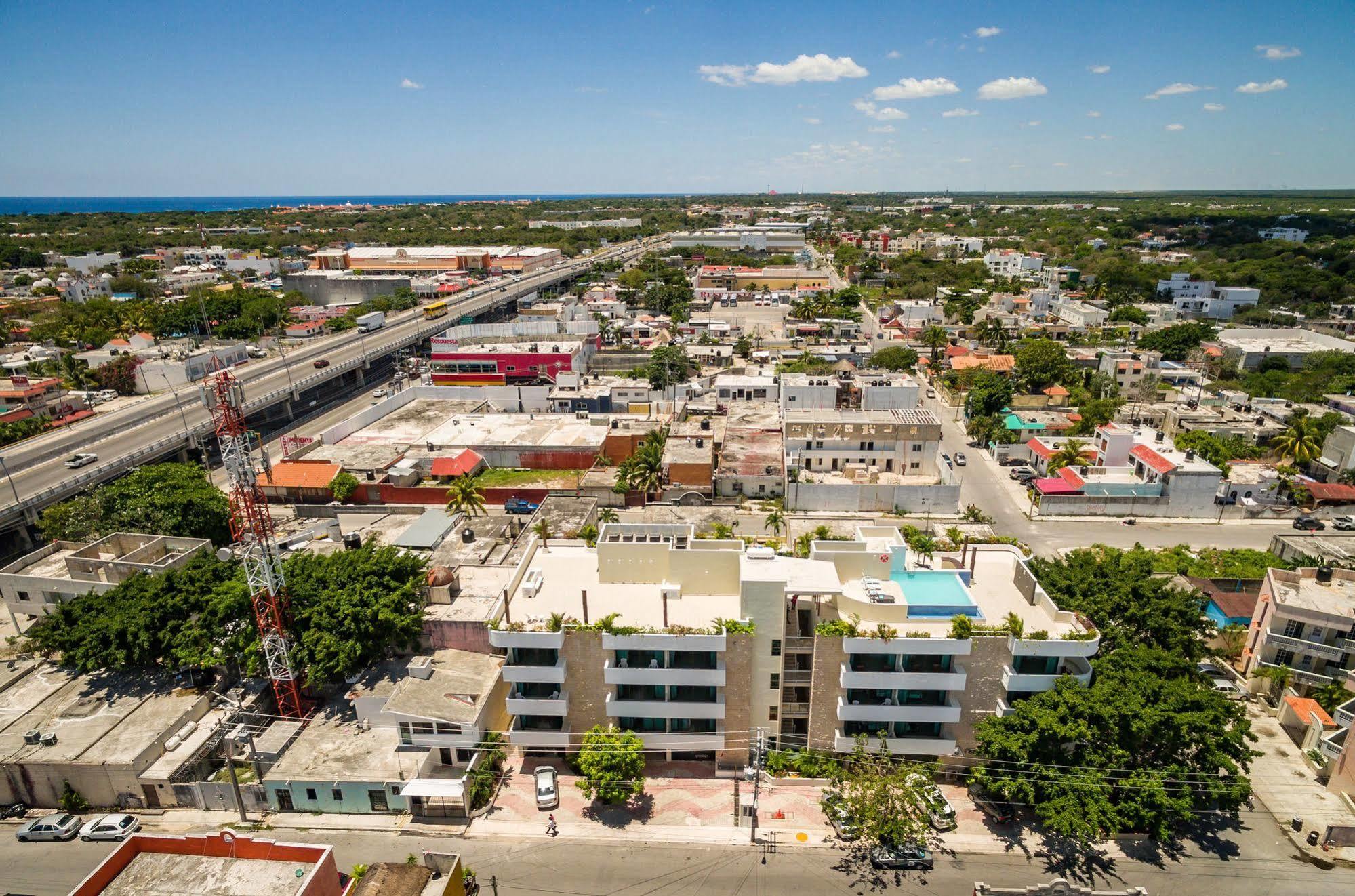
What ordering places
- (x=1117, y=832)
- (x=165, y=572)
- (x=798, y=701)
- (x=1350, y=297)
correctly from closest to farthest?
(x=1117, y=832)
(x=798, y=701)
(x=165, y=572)
(x=1350, y=297)

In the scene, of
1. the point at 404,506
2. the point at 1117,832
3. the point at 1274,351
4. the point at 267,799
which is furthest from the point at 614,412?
the point at 1274,351

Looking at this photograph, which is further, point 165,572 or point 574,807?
point 165,572

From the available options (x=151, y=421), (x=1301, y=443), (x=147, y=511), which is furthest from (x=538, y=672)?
(x=151, y=421)

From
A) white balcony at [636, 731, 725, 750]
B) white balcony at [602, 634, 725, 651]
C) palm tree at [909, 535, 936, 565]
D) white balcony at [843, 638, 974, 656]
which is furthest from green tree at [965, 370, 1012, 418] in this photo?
white balcony at [602, 634, 725, 651]

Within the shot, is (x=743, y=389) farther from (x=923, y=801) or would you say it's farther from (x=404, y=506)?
(x=923, y=801)

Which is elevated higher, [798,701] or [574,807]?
[798,701]

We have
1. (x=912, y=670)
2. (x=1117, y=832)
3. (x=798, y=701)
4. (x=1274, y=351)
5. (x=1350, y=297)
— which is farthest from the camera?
(x=1350, y=297)
